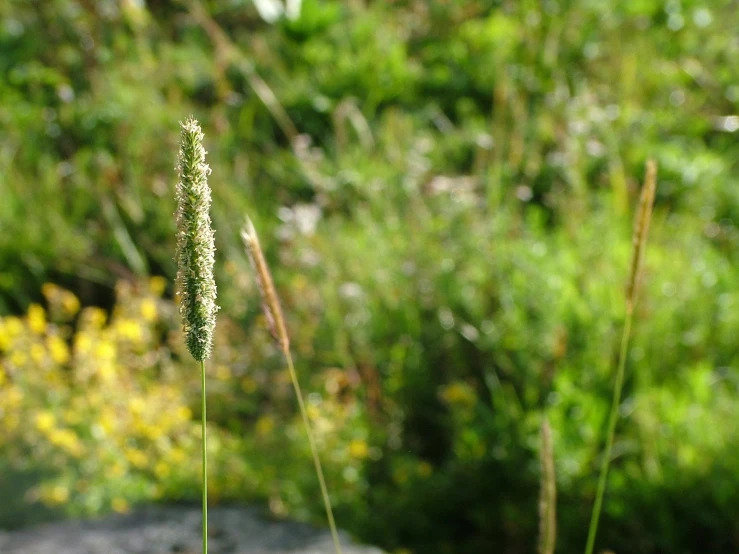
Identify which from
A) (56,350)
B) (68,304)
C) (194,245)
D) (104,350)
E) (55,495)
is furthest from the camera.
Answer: (68,304)

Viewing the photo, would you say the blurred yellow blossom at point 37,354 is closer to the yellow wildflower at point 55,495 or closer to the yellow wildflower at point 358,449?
the yellow wildflower at point 55,495

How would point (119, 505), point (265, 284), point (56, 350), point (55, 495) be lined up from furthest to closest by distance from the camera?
point (56, 350) < point (55, 495) < point (119, 505) < point (265, 284)

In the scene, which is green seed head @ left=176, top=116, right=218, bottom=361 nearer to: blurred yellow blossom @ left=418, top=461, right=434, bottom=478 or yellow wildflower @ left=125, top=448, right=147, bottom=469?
blurred yellow blossom @ left=418, top=461, right=434, bottom=478

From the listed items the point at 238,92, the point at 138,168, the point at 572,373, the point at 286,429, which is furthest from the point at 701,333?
the point at 238,92

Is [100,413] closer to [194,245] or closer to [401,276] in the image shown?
[401,276]

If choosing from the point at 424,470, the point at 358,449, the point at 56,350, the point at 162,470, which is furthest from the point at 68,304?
the point at 424,470

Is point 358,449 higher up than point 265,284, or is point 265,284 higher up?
point 358,449

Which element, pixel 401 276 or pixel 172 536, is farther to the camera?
pixel 401 276
